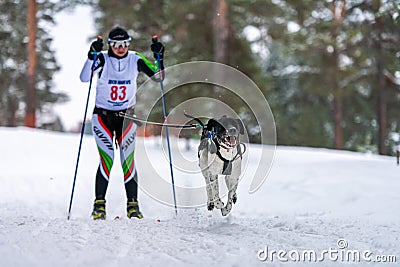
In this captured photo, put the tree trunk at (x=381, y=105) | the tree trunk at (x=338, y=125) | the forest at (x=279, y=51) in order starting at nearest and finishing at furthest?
the forest at (x=279, y=51), the tree trunk at (x=381, y=105), the tree trunk at (x=338, y=125)

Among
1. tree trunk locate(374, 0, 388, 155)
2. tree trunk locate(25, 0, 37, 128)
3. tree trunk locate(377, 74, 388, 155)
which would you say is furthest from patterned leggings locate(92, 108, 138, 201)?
tree trunk locate(377, 74, 388, 155)

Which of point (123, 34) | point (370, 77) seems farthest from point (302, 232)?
point (370, 77)

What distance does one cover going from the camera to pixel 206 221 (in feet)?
13.9

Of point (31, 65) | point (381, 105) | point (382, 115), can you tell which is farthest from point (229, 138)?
point (381, 105)

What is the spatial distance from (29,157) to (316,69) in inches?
568

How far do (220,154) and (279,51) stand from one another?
20182 millimetres

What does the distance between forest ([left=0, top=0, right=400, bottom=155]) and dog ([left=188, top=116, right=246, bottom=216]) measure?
A: 18.3ft

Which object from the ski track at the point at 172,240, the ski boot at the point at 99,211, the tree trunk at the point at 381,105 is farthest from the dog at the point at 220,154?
the tree trunk at the point at 381,105

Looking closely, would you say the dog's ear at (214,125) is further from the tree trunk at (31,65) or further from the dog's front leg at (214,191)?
the tree trunk at (31,65)

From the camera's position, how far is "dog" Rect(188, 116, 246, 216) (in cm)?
356

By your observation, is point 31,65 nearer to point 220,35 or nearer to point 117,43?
point 220,35

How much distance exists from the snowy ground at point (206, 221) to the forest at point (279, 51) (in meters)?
3.62

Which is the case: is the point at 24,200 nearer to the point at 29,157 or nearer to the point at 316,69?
the point at 29,157

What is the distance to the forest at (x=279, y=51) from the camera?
13734mm
